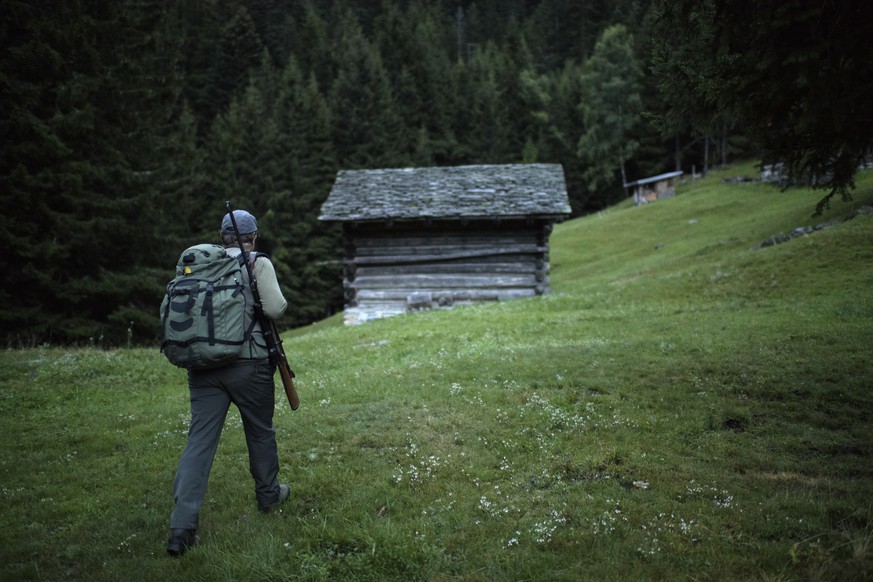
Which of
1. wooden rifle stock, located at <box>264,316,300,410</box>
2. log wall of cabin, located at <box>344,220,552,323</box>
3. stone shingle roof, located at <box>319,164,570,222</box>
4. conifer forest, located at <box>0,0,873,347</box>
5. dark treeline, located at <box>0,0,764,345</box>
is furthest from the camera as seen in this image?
log wall of cabin, located at <box>344,220,552,323</box>

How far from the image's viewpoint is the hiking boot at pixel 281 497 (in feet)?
17.0

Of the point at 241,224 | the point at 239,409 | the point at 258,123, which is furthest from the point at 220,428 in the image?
the point at 258,123

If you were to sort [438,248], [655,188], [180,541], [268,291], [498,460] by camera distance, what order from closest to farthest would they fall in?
1. [180,541]
2. [268,291]
3. [498,460]
4. [438,248]
5. [655,188]

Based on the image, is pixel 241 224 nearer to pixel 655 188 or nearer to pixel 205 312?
pixel 205 312

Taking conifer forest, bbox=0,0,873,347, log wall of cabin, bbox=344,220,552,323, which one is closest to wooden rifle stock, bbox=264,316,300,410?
conifer forest, bbox=0,0,873,347

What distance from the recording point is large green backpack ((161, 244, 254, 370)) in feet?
15.2

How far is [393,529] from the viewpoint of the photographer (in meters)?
4.47

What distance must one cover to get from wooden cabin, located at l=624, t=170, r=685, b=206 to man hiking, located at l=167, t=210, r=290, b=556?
53.6 meters

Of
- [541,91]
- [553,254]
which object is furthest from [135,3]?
[541,91]

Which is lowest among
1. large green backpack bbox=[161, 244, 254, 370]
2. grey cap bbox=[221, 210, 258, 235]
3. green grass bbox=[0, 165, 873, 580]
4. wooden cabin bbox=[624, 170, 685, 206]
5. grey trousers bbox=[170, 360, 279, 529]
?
wooden cabin bbox=[624, 170, 685, 206]

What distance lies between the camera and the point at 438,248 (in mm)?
23484

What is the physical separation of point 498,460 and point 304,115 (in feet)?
171

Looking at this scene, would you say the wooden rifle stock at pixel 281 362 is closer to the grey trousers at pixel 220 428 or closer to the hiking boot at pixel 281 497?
the grey trousers at pixel 220 428

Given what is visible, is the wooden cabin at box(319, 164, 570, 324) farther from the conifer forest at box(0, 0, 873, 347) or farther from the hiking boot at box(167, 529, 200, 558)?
the hiking boot at box(167, 529, 200, 558)
